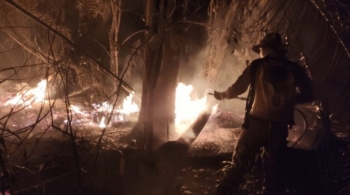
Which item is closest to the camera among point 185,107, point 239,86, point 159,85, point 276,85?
point 276,85

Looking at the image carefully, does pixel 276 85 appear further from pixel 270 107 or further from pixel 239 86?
pixel 239 86

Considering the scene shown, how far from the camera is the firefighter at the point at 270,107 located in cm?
432

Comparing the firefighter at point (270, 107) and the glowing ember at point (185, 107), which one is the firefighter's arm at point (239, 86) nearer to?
the firefighter at point (270, 107)

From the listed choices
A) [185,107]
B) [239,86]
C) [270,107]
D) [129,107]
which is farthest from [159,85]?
[270,107]

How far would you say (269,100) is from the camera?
4422mm

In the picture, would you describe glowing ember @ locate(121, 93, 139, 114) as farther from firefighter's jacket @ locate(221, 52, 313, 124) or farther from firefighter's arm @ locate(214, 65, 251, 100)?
firefighter's jacket @ locate(221, 52, 313, 124)

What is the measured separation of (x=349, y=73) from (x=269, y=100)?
1125mm

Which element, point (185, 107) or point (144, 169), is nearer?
point (144, 169)

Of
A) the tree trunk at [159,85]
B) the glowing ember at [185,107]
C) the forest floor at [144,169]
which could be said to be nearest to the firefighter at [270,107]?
the forest floor at [144,169]

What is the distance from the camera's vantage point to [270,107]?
14.4 feet

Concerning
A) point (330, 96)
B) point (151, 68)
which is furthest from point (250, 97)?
point (151, 68)

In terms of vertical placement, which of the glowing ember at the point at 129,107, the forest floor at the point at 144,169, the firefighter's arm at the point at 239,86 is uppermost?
the firefighter's arm at the point at 239,86

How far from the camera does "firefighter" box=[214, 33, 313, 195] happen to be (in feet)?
14.2

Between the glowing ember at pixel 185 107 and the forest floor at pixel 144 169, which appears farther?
the glowing ember at pixel 185 107
